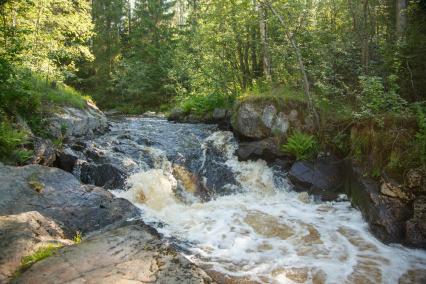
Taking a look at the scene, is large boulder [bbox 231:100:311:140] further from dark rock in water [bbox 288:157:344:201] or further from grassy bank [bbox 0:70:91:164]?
grassy bank [bbox 0:70:91:164]

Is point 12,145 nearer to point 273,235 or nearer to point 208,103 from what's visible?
point 273,235

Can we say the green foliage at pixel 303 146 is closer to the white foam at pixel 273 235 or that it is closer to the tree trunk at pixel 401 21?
the white foam at pixel 273 235

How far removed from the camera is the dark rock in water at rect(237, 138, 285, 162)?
36.1 feet

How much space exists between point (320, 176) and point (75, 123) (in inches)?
308

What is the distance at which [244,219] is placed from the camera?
8.00 meters

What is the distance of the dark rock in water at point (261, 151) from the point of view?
1099 cm

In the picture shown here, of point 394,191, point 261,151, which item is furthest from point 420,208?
point 261,151

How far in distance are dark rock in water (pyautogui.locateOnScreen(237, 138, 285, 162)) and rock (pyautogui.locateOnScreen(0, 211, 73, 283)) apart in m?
6.40

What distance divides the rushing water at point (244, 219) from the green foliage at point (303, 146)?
76 cm

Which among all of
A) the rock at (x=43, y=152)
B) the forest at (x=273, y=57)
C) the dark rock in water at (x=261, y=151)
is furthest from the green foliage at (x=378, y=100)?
the rock at (x=43, y=152)

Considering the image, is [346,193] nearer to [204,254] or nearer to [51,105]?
[204,254]

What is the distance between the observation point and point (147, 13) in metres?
32.0

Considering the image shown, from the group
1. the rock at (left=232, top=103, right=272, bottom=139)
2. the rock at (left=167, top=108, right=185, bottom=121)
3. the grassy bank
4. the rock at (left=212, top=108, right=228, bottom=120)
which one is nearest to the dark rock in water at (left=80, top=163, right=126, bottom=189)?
the grassy bank

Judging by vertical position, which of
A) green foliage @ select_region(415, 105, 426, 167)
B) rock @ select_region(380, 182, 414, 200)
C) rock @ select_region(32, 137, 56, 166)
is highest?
green foliage @ select_region(415, 105, 426, 167)
